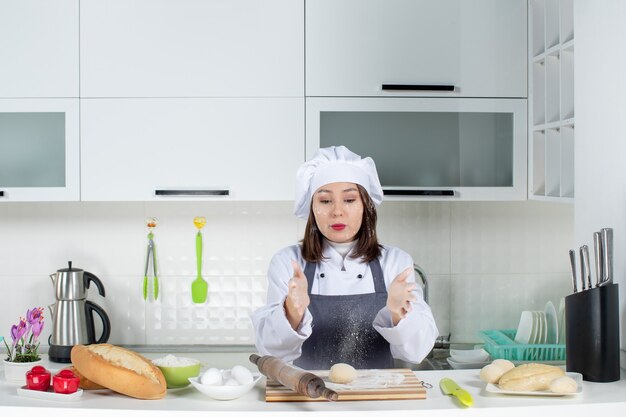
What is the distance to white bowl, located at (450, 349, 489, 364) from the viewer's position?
2586mm

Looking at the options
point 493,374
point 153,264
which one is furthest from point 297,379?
point 153,264

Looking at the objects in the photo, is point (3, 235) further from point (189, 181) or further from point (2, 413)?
point (2, 413)

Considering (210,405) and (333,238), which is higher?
(333,238)

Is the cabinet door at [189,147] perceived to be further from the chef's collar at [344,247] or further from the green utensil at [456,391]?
the green utensil at [456,391]

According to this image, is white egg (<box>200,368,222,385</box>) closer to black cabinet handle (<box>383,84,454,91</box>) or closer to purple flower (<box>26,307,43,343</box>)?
purple flower (<box>26,307,43,343</box>)

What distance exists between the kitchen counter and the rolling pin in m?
0.05

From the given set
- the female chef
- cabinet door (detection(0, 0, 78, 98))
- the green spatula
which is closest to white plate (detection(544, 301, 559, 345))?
the female chef

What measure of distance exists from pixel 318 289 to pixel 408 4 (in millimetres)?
1055

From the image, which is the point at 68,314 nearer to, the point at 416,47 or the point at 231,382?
the point at 231,382

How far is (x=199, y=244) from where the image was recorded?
2838mm

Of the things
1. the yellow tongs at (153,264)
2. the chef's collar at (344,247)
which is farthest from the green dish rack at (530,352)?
the yellow tongs at (153,264)

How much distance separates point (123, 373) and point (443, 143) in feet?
5.11

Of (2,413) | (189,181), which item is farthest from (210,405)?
(189,181)

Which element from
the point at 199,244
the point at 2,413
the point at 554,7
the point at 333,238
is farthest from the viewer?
the point at 199,244
